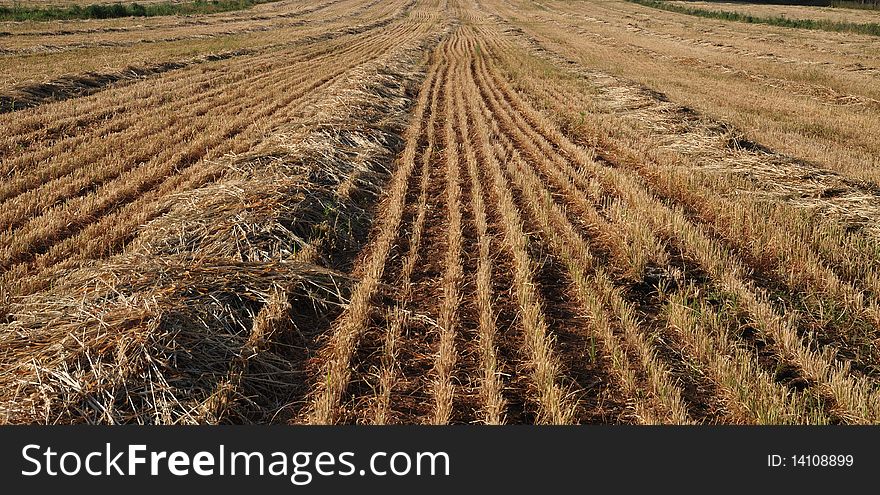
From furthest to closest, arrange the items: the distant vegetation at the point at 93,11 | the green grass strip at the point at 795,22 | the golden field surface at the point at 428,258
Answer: the green grass strip at the point at 795,22 < the distant vegetation at the point at 93,11 < the golden field surface at the point at 428,258

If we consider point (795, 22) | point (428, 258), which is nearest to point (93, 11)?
point (428, 258)

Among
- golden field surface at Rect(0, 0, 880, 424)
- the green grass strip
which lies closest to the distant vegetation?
golden field surface at Rect(0, 0, 880, 424)

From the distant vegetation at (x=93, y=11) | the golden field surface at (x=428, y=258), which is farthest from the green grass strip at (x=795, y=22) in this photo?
the distant vegetation at (x=93, y=11)

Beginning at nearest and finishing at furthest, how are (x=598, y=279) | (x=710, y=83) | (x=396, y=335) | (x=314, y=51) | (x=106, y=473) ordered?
1. (x=106, y=473)
2. (x=396, y=335)
3. (x=598, y=279)
4. (x=710, y=83)
5. (x=314, y=51)

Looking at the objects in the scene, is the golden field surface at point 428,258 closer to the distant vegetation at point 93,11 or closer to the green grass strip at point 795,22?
the distant vegetation at point 93,11

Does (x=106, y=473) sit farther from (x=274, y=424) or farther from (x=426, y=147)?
(x=426, y=147)

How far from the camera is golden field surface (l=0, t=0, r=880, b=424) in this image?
12.8 ft

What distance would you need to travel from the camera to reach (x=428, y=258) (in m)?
6.14

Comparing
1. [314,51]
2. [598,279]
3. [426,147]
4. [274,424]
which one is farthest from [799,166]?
[314,51]

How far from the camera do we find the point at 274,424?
12.3 feet

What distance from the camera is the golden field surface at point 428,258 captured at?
391cm

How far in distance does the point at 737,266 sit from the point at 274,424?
463cm

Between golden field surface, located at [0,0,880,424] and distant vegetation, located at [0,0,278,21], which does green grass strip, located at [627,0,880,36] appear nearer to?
golden field surface, located at [0,0,880,424]

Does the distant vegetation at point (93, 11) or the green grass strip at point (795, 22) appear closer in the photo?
the distant vegetation at point (93, 11)
